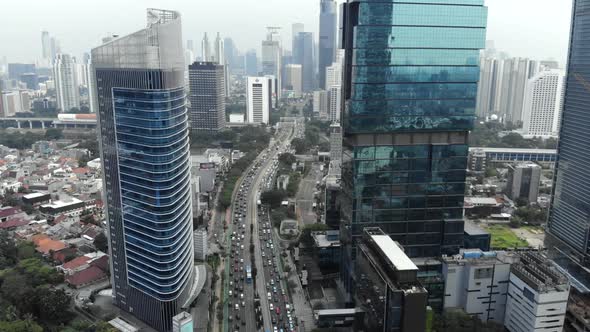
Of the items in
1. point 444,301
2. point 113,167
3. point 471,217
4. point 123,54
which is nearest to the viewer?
point 123,54

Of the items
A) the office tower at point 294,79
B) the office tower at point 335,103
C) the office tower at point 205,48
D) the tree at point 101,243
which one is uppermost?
the office tower at point 205,48

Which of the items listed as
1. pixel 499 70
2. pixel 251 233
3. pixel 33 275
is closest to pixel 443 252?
pixel 251 233

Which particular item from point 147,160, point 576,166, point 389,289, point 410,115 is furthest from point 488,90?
point 147,160

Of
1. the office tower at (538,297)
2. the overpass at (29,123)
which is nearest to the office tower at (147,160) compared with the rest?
the office tower at (538,297)

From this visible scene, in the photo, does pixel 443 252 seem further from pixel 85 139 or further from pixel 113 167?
pixel 85 139

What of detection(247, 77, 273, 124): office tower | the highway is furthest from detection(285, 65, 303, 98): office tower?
the highway

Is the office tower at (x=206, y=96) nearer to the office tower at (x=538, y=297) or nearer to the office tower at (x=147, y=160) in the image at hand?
the office tower at (x=147, y=160)

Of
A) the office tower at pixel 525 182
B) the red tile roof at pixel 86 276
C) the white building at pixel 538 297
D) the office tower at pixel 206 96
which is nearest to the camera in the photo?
the white building at pixel 538 297
